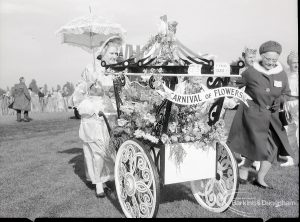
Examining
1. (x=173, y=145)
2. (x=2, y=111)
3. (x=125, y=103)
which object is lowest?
(x=2, y=111)

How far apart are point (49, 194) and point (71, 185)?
450mm

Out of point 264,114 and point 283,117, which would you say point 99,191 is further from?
point 283,117

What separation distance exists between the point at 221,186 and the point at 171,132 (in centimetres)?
81

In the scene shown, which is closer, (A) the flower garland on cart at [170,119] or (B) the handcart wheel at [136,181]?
(B) the handcart wheel at [136,181]

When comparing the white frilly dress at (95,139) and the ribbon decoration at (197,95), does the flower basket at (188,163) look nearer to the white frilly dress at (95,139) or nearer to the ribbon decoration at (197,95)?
the ribbon decoration at (197,95)

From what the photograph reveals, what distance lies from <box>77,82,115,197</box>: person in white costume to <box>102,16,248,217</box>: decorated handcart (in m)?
0.62

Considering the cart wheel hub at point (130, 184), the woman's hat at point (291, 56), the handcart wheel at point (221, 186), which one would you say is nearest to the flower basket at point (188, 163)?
the handcart wheel at point (221, 186)

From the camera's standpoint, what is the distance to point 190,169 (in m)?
3.65

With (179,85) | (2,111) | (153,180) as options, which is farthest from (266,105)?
(2,111)

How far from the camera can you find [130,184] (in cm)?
375

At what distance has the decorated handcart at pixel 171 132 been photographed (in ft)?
11.3

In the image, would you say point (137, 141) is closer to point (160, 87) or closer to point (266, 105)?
point (160, 87)

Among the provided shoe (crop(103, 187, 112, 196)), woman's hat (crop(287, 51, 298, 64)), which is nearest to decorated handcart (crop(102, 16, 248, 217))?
shoe (crop(103, 187, 112, 196))

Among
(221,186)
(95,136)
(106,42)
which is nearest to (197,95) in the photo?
(221,186)
